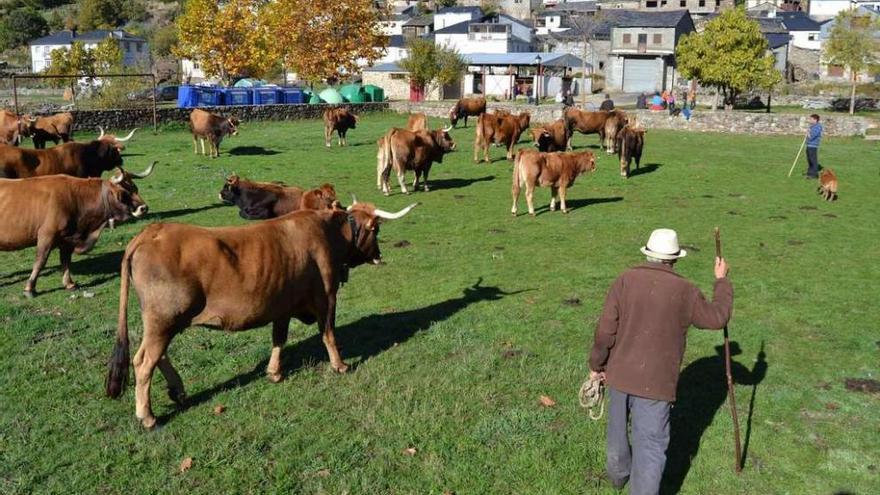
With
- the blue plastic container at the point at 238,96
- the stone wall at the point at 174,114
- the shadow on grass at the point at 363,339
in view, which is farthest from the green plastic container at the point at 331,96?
the shadow on grass at the point at 363,339

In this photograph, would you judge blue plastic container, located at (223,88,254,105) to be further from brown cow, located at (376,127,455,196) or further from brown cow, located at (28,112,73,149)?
brown cow, located at (376,127,455,196)

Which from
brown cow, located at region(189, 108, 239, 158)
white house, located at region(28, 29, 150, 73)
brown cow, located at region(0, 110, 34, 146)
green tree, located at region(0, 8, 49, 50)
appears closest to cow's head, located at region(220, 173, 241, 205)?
brown cow, located at region(189, 108, 239, 158)

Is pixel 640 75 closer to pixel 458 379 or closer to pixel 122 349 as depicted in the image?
pixel 458 379

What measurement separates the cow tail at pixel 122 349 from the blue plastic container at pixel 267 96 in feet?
118

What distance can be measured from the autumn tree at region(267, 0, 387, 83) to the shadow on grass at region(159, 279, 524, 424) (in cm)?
3921

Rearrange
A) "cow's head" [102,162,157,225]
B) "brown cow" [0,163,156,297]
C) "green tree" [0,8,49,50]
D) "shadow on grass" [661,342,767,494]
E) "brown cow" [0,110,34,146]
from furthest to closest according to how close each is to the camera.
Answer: "green tree" [0,8,49,50]
"brown cow" [0,110,34,146]
"cow's head" [102,162,157,225]
"brown cow" [0,163,156,297]
"shadow on grass" [661,342,767,494]

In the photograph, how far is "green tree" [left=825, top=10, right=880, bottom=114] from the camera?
44.5m

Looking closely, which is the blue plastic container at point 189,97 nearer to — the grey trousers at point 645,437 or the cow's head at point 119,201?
the cow's head at point 119,201

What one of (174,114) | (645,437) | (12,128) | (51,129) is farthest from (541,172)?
(174,114)

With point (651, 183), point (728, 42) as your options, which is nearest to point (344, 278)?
point (651, 183)

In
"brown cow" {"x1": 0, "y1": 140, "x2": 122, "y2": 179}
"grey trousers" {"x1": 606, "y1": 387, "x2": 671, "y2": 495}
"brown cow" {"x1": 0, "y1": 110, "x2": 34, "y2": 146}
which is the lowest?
"grey trousers" {"x1": 606, "y1": 387, "x2": 671, "y2": 495}

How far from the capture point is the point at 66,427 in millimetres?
6258

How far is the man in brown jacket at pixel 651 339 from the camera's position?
16.5ft

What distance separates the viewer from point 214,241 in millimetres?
6465
